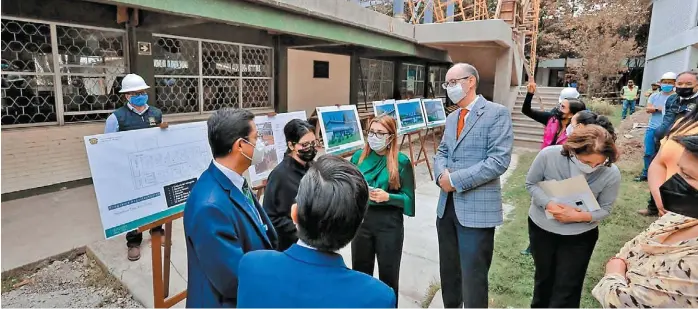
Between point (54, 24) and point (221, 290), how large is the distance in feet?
16.4

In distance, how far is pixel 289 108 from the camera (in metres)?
8.45

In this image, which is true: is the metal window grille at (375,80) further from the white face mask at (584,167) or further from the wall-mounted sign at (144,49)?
the white face mask at (584,167)

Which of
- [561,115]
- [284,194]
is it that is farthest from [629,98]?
[284,194]

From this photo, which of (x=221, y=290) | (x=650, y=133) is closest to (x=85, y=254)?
(x=221, y=290)

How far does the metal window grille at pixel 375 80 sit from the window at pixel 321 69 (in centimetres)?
152

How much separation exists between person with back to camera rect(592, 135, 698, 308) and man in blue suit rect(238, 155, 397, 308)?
2.89 feet

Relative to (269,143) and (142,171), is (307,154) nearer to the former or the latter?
(142,171)

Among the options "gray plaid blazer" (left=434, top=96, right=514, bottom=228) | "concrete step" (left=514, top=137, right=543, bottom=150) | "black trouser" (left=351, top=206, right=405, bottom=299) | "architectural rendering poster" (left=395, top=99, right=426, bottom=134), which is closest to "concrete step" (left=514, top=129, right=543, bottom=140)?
"concrete step" (left=514, top=137, right=543, bottom=150)

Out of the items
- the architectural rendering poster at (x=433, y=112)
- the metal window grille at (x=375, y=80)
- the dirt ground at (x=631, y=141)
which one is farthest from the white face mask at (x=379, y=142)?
the metal window grille at (x=375, y=80)

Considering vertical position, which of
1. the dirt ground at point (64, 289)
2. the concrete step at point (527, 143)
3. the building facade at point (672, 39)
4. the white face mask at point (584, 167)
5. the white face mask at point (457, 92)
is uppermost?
the building facade at point (672, 39)

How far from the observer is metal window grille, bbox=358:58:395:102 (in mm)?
11227

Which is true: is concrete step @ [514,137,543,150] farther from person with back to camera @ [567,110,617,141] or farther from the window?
person with back to camera @ [567,110,617,141]

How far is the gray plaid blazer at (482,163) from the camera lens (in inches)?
84.9

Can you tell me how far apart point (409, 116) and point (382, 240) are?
14.4 ft
